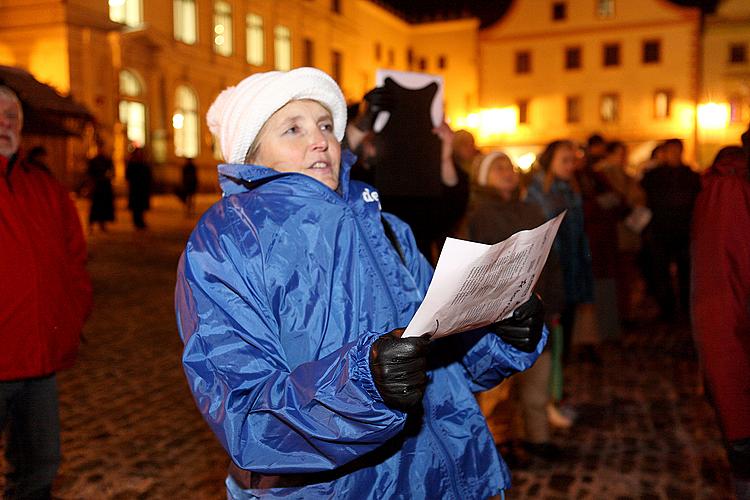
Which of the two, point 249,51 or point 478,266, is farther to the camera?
point 249,51

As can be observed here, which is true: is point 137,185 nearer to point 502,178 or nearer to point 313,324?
point 502,178

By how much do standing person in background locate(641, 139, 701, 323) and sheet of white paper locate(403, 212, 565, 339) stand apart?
6.99m

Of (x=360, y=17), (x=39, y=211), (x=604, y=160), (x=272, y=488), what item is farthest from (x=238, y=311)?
(x=360, y=17)

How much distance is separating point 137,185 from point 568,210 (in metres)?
13.7

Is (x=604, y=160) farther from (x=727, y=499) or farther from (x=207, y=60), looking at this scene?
(x=207, y=60)

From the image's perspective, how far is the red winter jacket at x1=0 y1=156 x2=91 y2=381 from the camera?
290 centimetres

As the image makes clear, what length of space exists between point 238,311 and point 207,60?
28639 millimetres

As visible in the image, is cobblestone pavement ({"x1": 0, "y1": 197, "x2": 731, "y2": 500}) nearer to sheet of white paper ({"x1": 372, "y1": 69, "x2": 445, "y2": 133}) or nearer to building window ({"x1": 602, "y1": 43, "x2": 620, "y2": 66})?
sheet of white paper ({"x1": 372, "y1": 69, "x2": 445, "y2": 133})

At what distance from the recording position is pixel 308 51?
34.6 m

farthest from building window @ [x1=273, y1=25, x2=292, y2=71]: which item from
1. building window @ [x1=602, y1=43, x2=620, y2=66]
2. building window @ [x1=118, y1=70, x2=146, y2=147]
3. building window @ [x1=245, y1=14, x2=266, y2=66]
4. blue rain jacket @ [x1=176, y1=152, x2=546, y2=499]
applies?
blue rain jacket @ [x1=176, y1=152, x2=546, y2=499]

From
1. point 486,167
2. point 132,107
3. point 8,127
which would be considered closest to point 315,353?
point 8,127

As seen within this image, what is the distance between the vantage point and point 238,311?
5.12ft

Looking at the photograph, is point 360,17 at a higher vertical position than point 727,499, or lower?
higher

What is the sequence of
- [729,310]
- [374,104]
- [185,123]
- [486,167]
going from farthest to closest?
[185,123]
[486,167]
[374,104]
[729,310]
